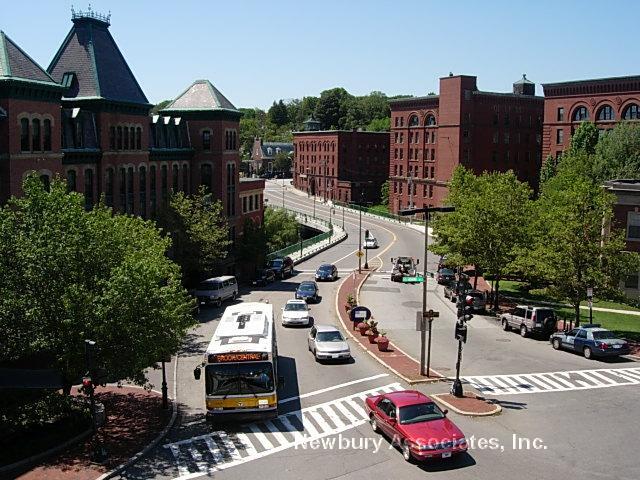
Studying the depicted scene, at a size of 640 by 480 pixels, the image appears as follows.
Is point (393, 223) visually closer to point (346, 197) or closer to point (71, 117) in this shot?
point (346, 197)

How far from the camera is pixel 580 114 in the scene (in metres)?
91.3

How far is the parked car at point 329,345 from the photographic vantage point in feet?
113

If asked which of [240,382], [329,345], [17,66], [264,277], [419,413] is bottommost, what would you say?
[264,277]

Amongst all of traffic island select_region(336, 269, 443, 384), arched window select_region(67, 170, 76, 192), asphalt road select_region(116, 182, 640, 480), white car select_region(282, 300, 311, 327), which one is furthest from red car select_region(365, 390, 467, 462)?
arched window select_region(67, 170, 76, 192)

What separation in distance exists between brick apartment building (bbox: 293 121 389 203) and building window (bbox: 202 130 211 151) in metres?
82.0

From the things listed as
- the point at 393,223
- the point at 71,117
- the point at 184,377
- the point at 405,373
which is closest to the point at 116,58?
the point at 71,117

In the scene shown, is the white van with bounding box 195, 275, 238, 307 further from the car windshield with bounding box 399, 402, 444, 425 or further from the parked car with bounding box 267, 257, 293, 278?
the car windshield with bounding box 399, 402, 444, 425

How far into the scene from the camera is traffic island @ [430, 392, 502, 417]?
1030 inches

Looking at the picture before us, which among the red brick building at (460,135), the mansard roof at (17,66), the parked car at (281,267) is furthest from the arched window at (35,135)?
the red brick building at (460,135)

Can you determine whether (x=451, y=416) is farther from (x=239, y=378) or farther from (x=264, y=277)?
(x=264, y=277)

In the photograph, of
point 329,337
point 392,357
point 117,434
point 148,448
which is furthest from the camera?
point 392,357

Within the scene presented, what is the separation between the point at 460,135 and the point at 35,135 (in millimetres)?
77102

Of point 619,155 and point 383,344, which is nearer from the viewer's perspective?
point 383,344

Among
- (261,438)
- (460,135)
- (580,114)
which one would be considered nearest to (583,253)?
(261,438)
